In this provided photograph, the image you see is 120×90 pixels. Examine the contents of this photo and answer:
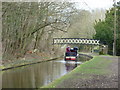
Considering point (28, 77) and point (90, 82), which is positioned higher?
point (90, 82)

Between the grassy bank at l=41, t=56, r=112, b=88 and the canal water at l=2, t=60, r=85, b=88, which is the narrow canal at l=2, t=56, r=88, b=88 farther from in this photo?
the grassy bank at l=41, t=56, r=112, b=88

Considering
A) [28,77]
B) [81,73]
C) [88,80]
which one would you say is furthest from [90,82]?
[28,77]

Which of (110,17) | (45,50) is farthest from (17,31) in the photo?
(110,17)

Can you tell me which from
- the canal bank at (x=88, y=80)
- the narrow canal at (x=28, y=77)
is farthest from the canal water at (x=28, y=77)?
the canal bank at (x=88, y=80)

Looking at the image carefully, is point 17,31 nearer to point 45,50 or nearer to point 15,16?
point 15,16

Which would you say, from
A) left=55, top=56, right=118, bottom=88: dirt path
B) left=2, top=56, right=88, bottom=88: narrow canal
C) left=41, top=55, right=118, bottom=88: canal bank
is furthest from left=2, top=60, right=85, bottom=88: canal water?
left=55, top=56, right=118, bottom=88: dirt path

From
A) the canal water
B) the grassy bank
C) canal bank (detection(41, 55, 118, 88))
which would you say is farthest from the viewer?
the canal water

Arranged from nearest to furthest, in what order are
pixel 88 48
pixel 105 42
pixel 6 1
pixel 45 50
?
1. pixel 6 1
2. pixel 45 50
3. pixel 105 42
4. pixel 88 48

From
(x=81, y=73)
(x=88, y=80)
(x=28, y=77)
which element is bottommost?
(x=28, y=77)

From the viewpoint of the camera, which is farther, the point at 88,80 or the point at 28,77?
the point at 28,77

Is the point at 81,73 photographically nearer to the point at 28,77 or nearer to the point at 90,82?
the point at 28,77

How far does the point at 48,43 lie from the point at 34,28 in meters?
12.5

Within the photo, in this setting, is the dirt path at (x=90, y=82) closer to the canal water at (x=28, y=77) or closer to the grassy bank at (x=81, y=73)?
the grassy bank at (x=81, y=73)

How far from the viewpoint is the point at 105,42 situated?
53.0 metres
